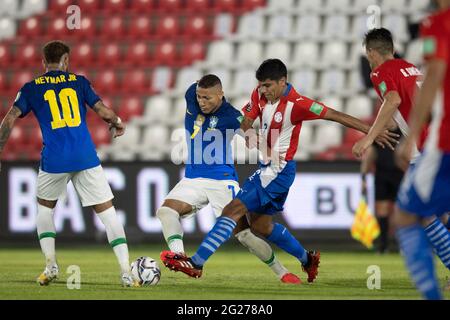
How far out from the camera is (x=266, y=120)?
308 inches

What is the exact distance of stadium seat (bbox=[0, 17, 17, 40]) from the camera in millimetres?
17984

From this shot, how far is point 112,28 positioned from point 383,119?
35.8ft

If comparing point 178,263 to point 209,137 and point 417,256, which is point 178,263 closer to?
point 209,137

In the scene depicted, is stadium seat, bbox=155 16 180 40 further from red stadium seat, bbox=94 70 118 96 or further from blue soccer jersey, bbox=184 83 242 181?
blue soccer jersey, bbox=184 83 242 181

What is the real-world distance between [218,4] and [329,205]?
6082 mm

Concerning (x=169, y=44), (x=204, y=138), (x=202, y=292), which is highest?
(x=169, y=44)

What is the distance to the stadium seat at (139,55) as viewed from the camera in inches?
672

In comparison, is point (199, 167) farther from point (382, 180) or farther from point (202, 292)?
point (382, 180)

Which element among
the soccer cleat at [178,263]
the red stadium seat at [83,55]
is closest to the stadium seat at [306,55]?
the red stadium seat at [83,55]

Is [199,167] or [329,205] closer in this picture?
[199,167]

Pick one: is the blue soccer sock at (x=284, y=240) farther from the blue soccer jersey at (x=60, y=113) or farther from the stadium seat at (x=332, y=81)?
the stadium seat at (x=332, y=81)

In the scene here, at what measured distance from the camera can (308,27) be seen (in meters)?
16.6
